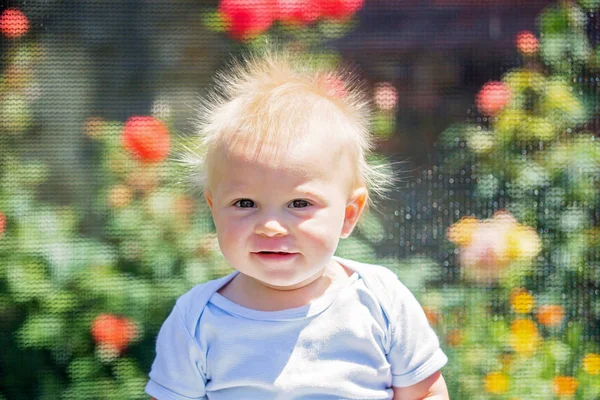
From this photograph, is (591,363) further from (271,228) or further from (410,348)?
(271,228)

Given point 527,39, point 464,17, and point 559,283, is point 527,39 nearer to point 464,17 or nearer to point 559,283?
point 464,17

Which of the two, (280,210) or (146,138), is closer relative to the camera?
(280,210)

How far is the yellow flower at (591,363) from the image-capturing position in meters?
1.98

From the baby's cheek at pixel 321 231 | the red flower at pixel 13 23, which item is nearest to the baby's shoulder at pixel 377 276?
the baby's cheek at pixel 321 231

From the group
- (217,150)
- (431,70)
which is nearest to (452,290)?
(431,70)

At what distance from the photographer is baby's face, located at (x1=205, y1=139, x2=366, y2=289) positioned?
1197mm

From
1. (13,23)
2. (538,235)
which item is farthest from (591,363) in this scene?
(13,23)

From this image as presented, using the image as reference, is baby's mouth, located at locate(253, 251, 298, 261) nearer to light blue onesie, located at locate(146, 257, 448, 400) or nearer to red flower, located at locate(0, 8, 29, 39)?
light blue onesie, located at locate(146, 257, 448, 400)

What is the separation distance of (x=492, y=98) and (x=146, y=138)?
0.86 metres

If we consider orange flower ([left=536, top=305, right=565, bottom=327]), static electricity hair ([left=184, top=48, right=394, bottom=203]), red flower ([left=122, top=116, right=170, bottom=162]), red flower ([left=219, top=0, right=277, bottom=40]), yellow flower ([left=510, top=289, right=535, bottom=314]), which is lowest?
orange flower ([left=536, top=305, right=565, bottom=327])

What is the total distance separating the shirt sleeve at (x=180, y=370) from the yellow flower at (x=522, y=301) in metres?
0.99

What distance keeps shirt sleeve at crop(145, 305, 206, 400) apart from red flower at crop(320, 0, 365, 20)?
3.28ft

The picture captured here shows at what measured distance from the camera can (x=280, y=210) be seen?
120 centimetres

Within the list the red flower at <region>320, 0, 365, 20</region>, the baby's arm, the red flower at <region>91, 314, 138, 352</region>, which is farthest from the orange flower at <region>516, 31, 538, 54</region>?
the red flower at <region>91, 314, 138, 352</region>
